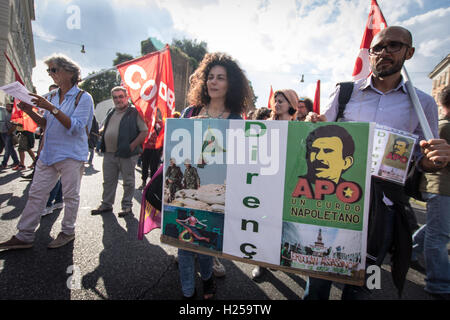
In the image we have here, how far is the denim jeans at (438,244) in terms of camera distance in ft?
7.38

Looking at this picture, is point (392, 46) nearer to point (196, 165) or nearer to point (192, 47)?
point (196, 165)

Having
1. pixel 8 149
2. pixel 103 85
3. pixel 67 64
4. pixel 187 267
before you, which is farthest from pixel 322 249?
pixel 103 85

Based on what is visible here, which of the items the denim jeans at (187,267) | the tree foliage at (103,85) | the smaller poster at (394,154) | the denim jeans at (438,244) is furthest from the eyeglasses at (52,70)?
the tree foliage at (103,85)

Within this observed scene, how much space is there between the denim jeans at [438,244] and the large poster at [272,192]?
1732mm

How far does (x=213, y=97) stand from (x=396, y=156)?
129 centimetres

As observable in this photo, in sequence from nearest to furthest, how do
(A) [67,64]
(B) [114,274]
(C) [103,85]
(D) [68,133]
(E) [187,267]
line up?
(E) [187,267], (B) [114,274], (D) [68,133], (A) [67,64], (C) [103,85]

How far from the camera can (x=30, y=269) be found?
209 centimetres

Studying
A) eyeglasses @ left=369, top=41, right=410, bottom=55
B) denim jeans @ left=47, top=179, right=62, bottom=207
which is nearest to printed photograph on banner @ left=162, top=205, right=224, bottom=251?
eyeglasses @ left=369, top=41, right=410, bottom=55

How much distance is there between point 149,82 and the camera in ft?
13.1

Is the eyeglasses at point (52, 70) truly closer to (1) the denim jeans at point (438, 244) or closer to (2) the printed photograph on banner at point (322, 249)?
(2) the printed photograph on banner at point (322, 249)

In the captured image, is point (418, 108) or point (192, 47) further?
point (192, 47)

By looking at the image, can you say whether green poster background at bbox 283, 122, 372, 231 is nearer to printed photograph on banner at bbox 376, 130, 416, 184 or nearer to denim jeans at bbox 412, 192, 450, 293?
printed photograph on banner at bbox 376, 130, 416, 184
